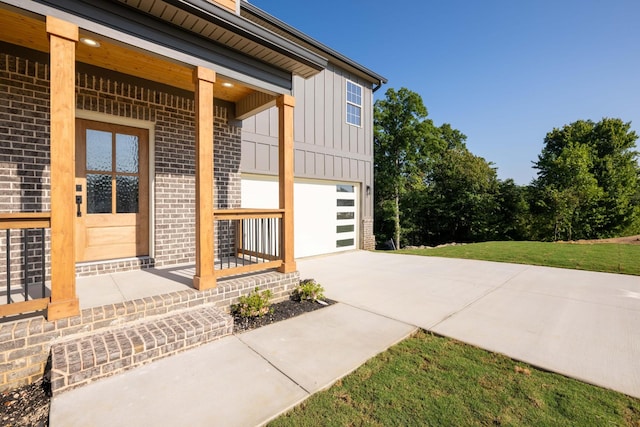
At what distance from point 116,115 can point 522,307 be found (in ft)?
20.1

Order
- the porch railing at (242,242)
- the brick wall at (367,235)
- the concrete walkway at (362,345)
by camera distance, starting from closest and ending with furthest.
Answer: the concrete walkway at (362,345), the porch railing at (242,242), the brick wall at (367,235)

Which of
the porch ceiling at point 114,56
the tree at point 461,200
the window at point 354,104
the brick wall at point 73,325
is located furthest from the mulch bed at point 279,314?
the tree at point 461,200

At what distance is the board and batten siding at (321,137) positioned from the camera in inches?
244

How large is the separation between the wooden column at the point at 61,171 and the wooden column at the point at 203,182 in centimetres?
109

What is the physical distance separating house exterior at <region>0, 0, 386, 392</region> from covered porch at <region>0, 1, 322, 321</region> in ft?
0.05

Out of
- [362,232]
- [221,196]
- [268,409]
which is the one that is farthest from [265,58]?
[362,232]

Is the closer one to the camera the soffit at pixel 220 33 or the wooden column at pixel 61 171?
the wooden column at pixel 61 171

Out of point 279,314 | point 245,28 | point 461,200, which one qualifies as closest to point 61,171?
point 245,28

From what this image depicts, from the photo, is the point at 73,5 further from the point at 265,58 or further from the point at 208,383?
the point at 208,383

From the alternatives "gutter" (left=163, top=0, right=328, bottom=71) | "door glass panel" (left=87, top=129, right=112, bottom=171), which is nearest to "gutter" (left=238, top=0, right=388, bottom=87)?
"gutter" (left=163, top=0, right=328, bottom=71)

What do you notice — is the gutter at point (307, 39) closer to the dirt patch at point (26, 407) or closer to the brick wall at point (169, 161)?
the brick wall at point (169, 161)

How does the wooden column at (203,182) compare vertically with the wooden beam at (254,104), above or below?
below

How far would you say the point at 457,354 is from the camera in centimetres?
250

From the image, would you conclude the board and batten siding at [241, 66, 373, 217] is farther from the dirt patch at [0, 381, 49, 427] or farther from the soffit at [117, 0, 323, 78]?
the dirt patch at [0, 381, 49, 427]
